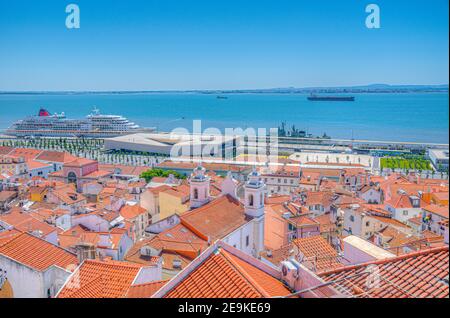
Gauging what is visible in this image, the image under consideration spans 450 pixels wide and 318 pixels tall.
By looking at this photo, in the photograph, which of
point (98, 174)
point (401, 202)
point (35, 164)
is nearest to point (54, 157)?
point (35, 164)

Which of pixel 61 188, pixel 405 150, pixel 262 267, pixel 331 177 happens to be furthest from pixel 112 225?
pixel 405 150

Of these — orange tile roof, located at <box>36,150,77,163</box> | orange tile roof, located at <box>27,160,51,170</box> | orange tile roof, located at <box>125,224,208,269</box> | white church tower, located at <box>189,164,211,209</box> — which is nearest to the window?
orange tile roof, located at <box>27,160,51,170</box>

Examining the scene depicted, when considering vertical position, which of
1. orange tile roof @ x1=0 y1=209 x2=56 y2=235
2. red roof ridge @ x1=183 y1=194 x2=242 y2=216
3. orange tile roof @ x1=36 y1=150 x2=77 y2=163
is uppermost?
red roof ridge @ x1=183 y1=194 x2=242 y2=216

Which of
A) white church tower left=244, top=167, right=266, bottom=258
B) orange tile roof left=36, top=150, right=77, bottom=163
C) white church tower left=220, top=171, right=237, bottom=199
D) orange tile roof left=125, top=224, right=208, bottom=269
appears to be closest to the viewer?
orange tile roof left=125, top=224, right=208, bottom=269

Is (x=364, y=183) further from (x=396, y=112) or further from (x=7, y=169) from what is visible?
(x=396, y=112)

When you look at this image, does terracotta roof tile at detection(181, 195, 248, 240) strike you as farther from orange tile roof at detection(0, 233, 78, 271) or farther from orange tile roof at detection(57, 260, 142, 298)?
orange tile roof at detection(57, 260, 142, 298)

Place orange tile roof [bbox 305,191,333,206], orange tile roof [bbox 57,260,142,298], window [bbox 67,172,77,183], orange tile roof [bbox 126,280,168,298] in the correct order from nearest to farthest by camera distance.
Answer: orange tile roof [bbox 126,280,168,298], orange tile roof [bbox 57,260,142,298], orange tile roof [bbox 305,191,333,206], window [bbox 67,172,77,183]

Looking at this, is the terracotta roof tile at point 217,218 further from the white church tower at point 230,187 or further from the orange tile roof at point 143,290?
the orange tile roof at point 143,290
